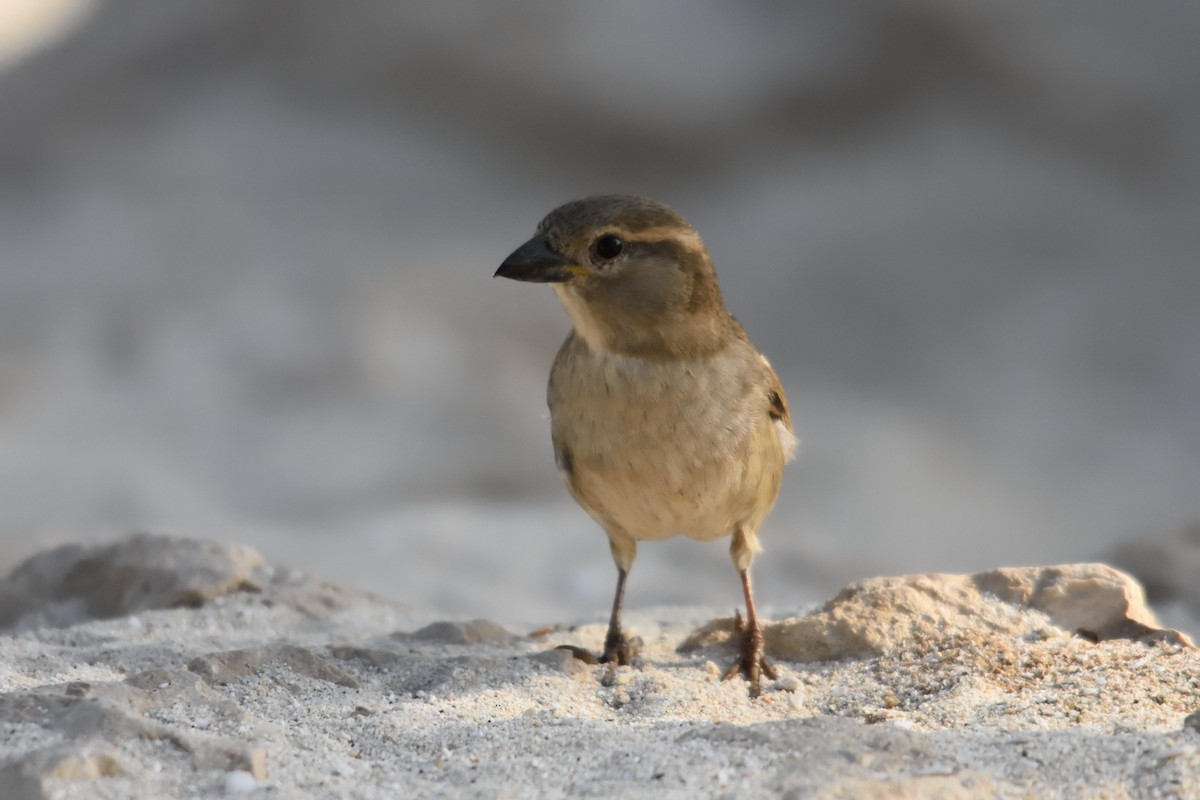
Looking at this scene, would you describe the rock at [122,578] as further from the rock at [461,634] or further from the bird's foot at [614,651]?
the bird's foot at [614,651]

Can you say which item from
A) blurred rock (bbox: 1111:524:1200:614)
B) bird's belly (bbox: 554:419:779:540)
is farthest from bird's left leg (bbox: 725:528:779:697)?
blurred rock (bbox: 1111:524:1200:614)

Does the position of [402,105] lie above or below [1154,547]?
above

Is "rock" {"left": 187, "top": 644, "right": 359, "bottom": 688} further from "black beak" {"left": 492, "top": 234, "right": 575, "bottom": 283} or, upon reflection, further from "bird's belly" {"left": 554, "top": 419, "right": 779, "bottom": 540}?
"black beak" {"left": 492, "top": 234, "right": 575, "bottom": 283}

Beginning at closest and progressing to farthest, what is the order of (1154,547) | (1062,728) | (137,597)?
(1062,728)
(137,597)
(1154,547)

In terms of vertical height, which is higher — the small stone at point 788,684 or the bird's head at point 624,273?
the bird's head at point 624,273

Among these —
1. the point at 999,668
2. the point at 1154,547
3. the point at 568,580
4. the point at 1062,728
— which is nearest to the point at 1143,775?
the point at 1062,728

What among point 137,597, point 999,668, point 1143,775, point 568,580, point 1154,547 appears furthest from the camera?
point 568,580

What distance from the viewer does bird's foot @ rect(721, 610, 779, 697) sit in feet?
13.9

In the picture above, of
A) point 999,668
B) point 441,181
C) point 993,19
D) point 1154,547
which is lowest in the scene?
point 999,668

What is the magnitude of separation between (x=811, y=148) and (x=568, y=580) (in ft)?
13.7

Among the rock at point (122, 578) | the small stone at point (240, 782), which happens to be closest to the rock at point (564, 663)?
the rock at point (122, 578)

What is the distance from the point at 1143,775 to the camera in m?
2.73

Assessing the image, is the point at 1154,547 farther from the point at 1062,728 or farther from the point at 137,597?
the point at 137,597

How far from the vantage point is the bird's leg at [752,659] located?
424 centimetres
